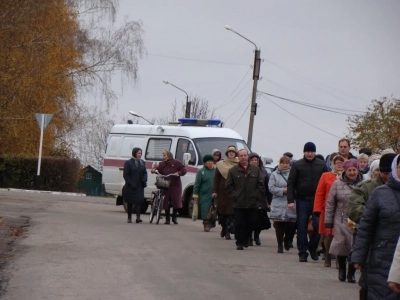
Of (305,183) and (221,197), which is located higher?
(305,183)

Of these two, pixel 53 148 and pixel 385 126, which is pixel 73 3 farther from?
pixel 385 126

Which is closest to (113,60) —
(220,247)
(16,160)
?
(16,160)

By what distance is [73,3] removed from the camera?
47.3 metres

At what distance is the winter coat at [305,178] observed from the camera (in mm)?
16391

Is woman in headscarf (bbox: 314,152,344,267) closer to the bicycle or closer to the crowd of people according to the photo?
the crowd of people

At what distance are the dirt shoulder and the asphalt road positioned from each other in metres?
0.11

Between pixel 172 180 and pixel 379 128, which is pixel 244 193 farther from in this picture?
pixel 379 128

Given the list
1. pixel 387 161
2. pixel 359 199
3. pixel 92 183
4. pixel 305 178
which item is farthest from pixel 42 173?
A: pixel 92 183

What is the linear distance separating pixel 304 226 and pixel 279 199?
139 centimetres

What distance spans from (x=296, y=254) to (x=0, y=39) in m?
10.6

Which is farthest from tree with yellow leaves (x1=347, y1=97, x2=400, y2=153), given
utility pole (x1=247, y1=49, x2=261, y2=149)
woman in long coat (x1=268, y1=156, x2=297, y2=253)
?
woman in long coat (x1=268, y1=156, x2=297, y2=253)

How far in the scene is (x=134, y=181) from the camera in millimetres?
23828

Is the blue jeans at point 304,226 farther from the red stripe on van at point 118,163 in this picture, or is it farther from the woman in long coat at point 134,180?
the red stripe on van at point 118,163

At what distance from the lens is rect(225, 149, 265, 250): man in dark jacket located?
17.8 metres
